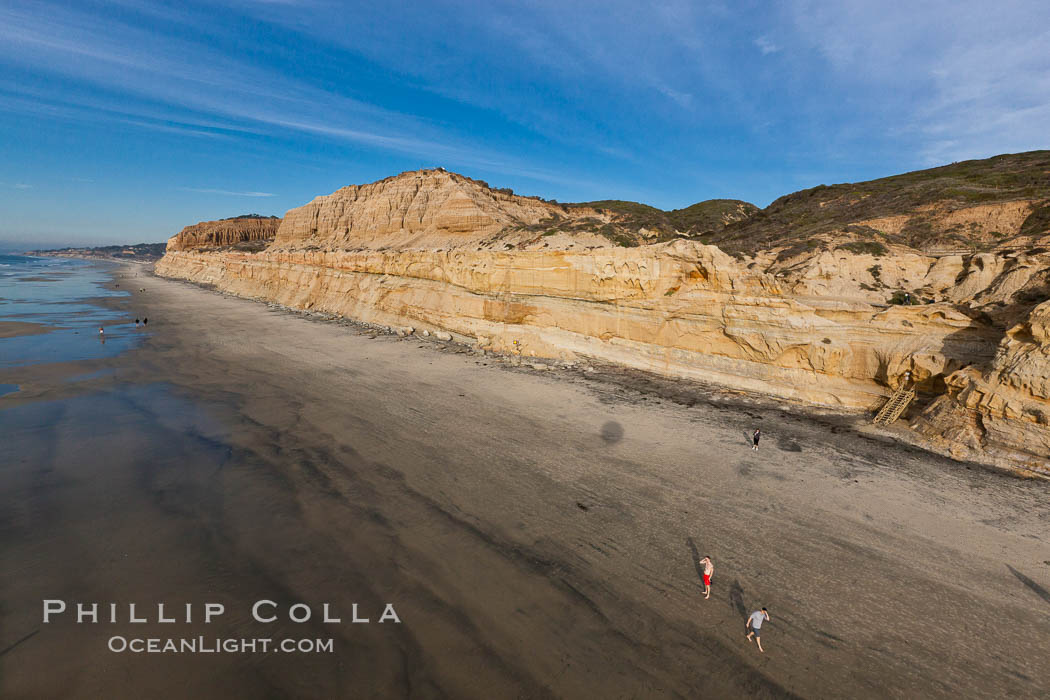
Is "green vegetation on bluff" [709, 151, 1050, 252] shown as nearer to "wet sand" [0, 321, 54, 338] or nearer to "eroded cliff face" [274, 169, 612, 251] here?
"eroded cliff face" [274, 169, 612, 251]

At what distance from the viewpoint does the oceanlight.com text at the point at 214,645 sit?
19.7ft

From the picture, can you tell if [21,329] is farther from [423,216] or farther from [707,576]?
[707,576]

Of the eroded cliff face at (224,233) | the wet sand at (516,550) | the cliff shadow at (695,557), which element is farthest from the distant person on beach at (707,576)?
the eroded cliff face at (224,233)

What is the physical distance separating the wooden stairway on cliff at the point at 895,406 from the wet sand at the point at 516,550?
119 cm

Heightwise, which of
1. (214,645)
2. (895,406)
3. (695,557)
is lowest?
(214,645)

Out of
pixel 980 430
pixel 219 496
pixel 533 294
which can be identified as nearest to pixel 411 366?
pixel 533 294

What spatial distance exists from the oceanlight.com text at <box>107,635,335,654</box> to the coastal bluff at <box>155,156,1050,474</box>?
17146 millimetres

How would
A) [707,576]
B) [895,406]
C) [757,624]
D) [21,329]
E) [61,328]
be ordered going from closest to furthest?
[757,624], [707,576], [895,406], [21,329], [61,328]

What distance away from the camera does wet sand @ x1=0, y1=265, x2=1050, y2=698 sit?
19.2 feet

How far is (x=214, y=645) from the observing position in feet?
20.1

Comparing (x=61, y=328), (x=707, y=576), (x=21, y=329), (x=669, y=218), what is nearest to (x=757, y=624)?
(x=707, y=576)

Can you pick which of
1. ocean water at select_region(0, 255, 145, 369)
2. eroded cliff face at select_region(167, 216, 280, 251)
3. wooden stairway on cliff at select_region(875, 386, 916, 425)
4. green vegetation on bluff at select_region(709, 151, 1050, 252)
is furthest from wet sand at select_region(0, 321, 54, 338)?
eroded cliff face at select_region(167, 216, 280, 251)

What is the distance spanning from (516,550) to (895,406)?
14.9m

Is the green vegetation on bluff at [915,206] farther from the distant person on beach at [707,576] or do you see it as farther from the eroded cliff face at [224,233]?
the eroded cliff face at [224,233]
